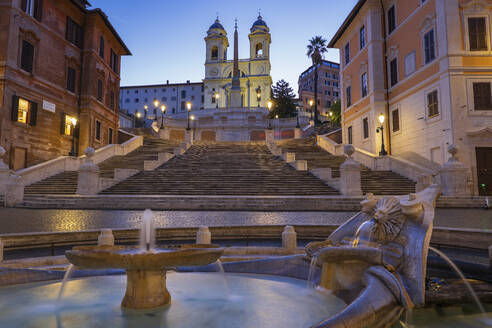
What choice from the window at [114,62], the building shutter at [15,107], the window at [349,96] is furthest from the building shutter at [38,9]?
the window at [349,96]

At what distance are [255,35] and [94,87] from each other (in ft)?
204

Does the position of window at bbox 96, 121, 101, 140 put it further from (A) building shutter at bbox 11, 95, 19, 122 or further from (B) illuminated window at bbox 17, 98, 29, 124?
(A) building shutter at bbox 11, 95, 19, 122

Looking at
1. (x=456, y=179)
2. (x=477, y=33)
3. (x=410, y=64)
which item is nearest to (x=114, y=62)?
(x=410, y=64)

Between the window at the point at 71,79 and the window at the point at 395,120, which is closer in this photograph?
the window at the point at 395,120

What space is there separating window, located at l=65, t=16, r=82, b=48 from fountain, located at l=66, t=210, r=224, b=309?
2992 cm

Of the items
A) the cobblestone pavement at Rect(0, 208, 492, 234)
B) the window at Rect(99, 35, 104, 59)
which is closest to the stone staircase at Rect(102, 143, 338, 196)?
the cobblestone pavement at Rect(0, 208, 492, 234)

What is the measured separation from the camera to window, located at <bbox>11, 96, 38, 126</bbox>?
21.4 metres

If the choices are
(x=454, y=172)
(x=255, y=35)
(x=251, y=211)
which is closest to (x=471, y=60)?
(x=454, y=172)

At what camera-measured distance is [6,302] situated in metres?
3.86

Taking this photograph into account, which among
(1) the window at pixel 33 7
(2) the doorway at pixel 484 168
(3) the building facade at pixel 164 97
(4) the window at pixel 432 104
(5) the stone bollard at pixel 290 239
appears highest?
(3) the building facade at pixel 164 97

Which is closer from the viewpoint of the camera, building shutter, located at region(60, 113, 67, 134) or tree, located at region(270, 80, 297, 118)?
building shutter, located at region(60, 113, 67, 134)

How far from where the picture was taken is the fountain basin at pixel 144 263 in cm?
321

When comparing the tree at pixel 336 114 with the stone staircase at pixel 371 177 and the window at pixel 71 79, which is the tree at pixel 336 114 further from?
the window at pixel 71 79

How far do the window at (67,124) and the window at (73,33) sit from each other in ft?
22.4
